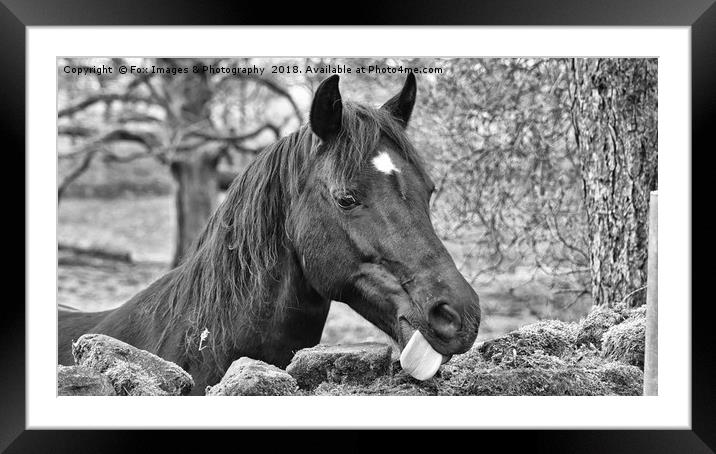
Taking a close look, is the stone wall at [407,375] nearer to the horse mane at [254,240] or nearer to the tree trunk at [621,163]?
the horse mane at [254,240]

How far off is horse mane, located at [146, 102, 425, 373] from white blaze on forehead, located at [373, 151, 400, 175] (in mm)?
103

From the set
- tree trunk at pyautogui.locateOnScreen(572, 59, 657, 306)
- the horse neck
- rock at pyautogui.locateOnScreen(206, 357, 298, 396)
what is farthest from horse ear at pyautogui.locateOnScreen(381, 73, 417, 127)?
tree trunk at pyautogui.locateOnScreen(572, 59, 657, 306)

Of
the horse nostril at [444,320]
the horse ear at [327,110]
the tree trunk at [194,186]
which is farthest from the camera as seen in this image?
the tree trunk at [194,186]

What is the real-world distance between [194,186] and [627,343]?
8096 mm

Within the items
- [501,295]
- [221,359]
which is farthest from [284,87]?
[221,359]

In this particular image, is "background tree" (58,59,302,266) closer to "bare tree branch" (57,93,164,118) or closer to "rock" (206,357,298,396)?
"bare tree branch" (57,93,164,118)

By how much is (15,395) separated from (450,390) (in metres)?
2.15

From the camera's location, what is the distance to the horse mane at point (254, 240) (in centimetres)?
329

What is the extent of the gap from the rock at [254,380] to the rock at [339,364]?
0.07 meters

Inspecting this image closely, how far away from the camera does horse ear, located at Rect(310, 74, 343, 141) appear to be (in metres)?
3.11

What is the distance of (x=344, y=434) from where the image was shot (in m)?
3.52
